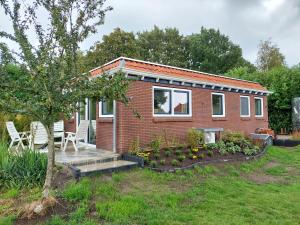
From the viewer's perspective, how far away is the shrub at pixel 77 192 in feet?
17.1

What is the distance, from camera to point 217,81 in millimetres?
12484

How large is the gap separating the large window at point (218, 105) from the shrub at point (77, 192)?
8.15m

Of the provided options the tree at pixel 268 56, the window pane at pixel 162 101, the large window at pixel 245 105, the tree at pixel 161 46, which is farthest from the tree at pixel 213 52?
the window pane at pixel 162 101

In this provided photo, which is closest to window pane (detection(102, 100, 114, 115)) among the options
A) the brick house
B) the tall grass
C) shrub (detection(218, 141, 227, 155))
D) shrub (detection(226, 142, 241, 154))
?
the brick house

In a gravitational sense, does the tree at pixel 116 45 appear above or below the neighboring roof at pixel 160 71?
above

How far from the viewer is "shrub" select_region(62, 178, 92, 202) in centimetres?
521

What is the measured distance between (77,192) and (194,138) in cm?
582

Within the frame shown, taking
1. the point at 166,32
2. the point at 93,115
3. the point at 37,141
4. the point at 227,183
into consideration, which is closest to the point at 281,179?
the point at 227,183

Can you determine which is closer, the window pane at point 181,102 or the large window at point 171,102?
the large window at point 171,102

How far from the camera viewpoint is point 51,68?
4.77 m

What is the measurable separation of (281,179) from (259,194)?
2079mm

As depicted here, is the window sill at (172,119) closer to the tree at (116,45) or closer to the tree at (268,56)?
the tree at (116,45)

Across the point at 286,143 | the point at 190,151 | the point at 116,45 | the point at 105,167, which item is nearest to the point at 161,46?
the point at 116,45

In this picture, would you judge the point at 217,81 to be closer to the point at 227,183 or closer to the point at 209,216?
the point at 227,183
